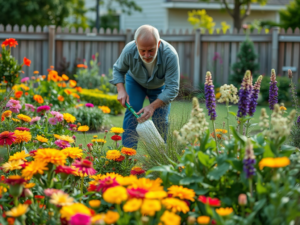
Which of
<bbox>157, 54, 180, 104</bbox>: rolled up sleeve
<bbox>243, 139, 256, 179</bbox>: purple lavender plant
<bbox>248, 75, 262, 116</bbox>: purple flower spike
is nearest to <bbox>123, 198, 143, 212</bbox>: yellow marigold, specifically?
<bbox>243, 139, 256, 179</bbox>: purple lavender plant

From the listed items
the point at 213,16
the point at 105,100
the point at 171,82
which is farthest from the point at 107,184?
the point at 213,16

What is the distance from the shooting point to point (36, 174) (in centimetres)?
184

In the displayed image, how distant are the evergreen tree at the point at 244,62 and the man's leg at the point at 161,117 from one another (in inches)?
224

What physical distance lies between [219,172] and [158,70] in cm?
208

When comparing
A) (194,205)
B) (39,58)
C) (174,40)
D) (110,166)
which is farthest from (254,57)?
(194,205)

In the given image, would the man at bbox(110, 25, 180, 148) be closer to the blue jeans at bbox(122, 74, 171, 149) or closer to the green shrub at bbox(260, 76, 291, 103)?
the blue jeans at bbox(122, 74, 171, 149)

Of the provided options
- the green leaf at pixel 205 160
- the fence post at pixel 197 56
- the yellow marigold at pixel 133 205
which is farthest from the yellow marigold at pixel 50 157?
the fence post at pixel 197 56

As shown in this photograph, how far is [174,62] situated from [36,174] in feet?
6.65

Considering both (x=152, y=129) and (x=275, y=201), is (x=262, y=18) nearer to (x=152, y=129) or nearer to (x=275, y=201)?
(x=152, y=129)

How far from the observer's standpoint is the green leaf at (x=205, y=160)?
177cm

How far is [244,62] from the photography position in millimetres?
9336

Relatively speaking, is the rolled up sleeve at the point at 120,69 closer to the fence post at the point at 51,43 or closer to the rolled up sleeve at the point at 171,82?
the rolled up sleeve at the point at 171,82

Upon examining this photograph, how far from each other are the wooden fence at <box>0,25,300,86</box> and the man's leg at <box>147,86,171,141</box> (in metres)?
5.88

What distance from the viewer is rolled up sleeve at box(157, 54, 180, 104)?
3.47 metres
